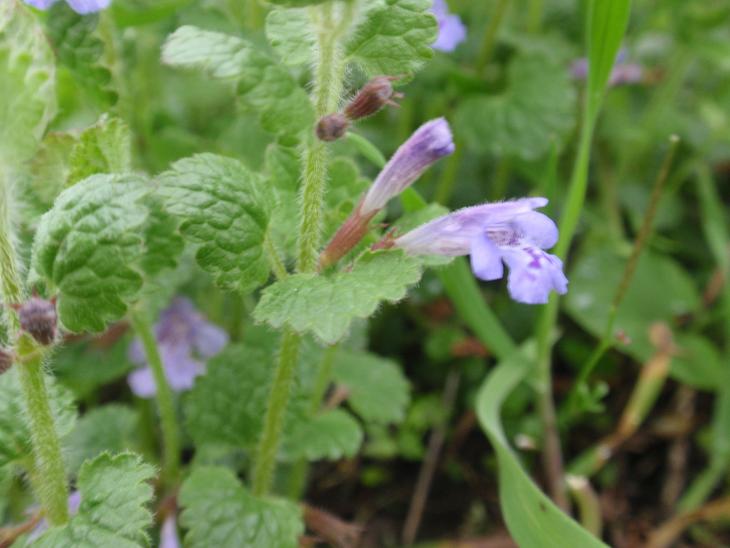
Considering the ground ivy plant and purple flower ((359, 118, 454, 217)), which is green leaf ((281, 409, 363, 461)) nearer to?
the ground ivy plant

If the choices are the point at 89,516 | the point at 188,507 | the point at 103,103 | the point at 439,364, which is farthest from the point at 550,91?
the point at 89,516

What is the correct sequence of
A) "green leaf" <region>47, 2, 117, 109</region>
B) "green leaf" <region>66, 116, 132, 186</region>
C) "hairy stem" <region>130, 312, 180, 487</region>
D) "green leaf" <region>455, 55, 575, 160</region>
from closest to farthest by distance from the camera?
"green leaf" <region>66, 116, 132, 186</region>
"green leaf" <region>47, 2, 117, 109</region>
"hairy stem" <region>130, 312, 180, 487</region>
"green leaf" <region>455, 55, 575, 160</region>

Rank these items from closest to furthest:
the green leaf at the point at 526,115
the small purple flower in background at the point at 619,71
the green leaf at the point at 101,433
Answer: the green leaf at the point at 101,433
the green leaf at the point at 526,115
the small purple flower in background at the point at 619,71

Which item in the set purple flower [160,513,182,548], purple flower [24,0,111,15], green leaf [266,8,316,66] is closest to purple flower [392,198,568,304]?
green leaf [266,8,316,66]

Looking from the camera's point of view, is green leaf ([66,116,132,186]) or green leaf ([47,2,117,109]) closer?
green leaf ([66,116,132,186])

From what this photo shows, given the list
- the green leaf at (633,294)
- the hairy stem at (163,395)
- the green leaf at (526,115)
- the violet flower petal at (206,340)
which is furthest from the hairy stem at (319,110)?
the green leaf at (633,294)

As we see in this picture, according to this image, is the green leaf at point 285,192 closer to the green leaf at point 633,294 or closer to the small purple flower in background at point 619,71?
the green leaf at point 633,294

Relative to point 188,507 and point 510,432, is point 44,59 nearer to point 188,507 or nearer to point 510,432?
point 188,507
